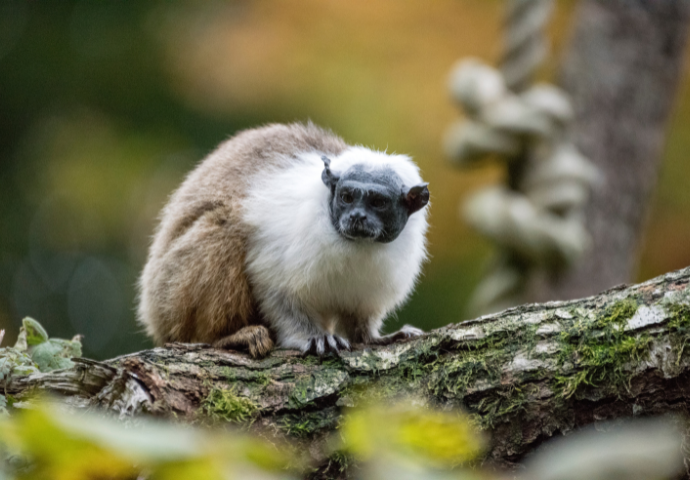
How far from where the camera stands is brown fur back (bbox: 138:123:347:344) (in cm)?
326

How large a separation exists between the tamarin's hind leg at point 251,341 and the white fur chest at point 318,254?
1.00 ft

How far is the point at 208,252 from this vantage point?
3283mm

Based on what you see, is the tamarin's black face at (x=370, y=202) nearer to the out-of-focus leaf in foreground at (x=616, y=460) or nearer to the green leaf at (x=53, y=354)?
the green leaf at (x=53, y=354)

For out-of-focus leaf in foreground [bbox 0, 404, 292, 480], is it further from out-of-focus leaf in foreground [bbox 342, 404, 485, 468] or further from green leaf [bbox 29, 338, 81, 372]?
green leaf [bbox 29, 338, 81, 372]

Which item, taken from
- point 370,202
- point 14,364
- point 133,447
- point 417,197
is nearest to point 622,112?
point 417,197

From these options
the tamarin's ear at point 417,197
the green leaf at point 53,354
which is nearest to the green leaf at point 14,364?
the green leaf at point 53,354

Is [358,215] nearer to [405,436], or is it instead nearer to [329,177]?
[329,177]

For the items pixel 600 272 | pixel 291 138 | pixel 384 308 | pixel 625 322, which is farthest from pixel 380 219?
pixel 600 272

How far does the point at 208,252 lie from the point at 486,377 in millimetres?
1432

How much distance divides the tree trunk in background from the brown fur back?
7.06 feet

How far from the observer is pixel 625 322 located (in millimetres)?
2453

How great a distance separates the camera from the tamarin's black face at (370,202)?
3225 millimetres

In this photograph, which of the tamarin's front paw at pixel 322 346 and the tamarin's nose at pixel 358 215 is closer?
the tamarin's front paw at pixel 322 346

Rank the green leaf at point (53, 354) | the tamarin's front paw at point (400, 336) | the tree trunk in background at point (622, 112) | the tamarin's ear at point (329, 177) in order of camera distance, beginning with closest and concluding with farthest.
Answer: the green leaf at point (53, 354) → the tamarin's front paw at point (400, 336) → the tamarin's ear at point (329, 177) → the tree trunk in background at point (622, 112)
